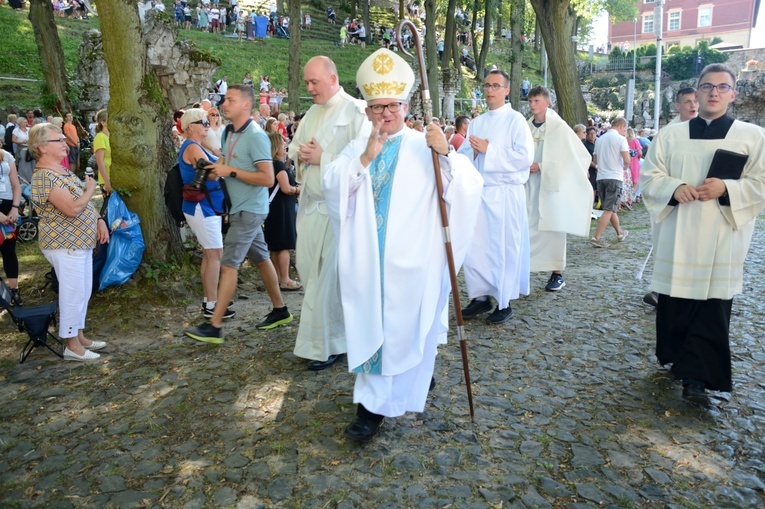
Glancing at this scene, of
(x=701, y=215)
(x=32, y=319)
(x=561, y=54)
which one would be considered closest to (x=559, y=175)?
(x=701, y=215)

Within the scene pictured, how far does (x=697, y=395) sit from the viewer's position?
14.1 ft

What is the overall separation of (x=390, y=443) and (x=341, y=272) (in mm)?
1068

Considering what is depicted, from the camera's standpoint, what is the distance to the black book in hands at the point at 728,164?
429 cm

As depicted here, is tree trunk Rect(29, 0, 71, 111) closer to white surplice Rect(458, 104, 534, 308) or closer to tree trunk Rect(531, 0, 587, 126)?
tree trunk Rect(531, 0, 587, 126)

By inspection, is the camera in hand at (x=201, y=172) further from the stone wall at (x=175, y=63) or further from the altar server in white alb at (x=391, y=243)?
the stone wall at (x=175, y=63)

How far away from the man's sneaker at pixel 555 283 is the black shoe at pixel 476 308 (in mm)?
1313

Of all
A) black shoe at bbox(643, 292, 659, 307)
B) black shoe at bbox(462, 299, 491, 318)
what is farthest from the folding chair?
black shoe at bbox(643, 292, 659, 307)

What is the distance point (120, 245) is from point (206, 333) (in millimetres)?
1792

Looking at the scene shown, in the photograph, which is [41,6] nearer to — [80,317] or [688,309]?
[80,317]

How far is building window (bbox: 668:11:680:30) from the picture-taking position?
70312 mm

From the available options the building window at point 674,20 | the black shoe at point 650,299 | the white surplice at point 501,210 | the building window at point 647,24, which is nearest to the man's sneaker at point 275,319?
the white surplice at point 501,210

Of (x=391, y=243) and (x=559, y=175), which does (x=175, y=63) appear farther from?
(x=391, y=243)

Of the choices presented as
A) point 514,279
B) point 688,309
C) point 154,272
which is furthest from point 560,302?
point 154,272

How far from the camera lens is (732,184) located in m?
4.27
